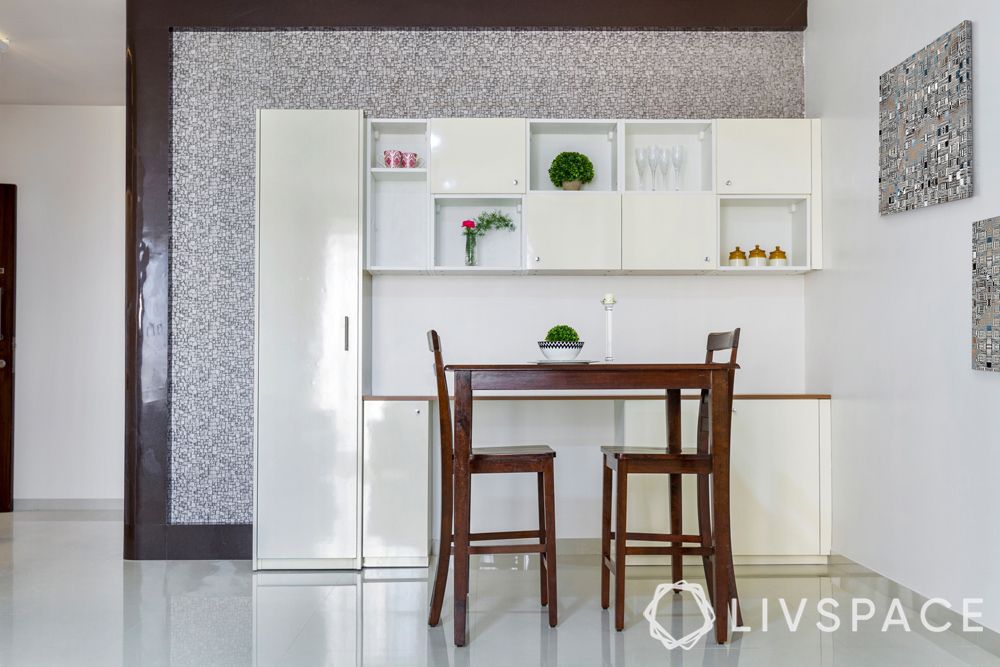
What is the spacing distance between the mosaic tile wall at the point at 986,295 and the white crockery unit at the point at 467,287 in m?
1.19

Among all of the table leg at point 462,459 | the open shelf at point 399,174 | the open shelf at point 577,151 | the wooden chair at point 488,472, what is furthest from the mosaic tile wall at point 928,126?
the open shelf at point 399,174

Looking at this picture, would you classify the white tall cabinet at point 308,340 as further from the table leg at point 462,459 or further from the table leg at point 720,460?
the table leg at point 720,460

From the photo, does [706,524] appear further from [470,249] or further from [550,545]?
[470,249]

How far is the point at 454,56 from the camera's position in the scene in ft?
13.8

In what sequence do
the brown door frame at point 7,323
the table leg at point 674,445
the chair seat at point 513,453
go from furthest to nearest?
the brown door frame at point 7,323 → the table leg at point 674,445 → the chair seat at point 513,453

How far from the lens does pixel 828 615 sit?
3.02 metres

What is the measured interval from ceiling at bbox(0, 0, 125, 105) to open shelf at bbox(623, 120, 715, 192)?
271 cm

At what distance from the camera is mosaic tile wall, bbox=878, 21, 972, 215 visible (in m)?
2.75

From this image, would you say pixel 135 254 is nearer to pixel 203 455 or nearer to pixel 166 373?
pixel 166 373

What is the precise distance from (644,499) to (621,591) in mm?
1052

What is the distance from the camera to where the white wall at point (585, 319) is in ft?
13.8

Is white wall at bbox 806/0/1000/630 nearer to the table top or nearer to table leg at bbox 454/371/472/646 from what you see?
the table top

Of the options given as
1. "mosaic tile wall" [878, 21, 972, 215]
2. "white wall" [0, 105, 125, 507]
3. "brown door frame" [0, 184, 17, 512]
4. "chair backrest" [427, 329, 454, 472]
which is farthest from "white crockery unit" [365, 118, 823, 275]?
"brown door frame" [0, 184, 17, 512]

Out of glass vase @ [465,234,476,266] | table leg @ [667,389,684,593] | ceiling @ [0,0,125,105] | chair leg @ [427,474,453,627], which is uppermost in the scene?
ceiling @ [0,0,125,105]
